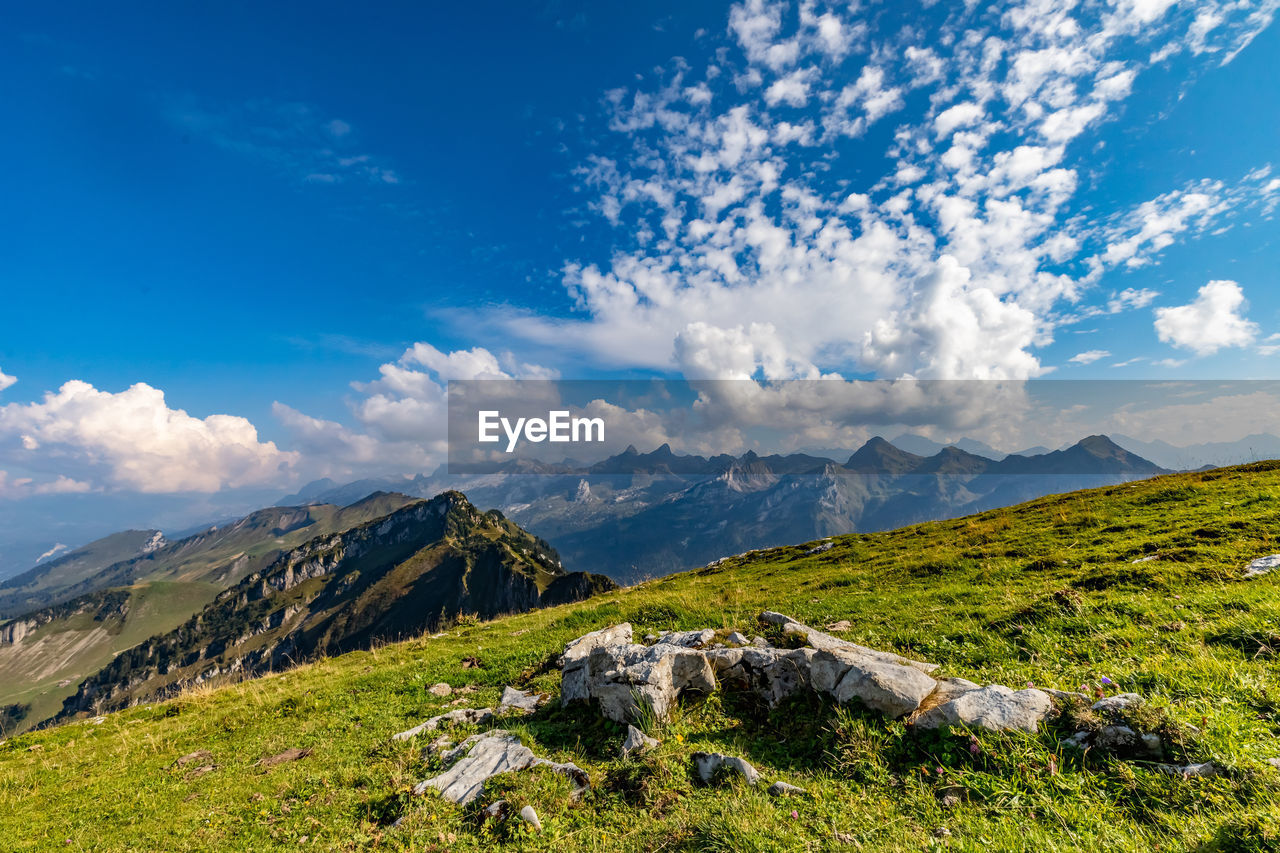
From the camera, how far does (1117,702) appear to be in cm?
725

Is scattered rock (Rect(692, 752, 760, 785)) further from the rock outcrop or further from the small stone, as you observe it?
the small stone

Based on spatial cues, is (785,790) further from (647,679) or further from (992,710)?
Answer: (647,679)

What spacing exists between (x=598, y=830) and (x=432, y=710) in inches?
374

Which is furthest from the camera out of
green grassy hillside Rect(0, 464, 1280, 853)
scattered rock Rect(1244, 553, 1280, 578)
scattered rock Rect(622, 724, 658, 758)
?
scattered rock Rect(1244, 553, 1280, 578)

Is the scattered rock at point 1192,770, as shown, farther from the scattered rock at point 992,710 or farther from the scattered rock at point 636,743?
the scattered rock at point 636,743

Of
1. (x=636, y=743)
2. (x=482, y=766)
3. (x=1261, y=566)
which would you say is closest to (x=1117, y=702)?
(x=636, y=743)

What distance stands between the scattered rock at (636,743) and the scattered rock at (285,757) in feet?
30.6

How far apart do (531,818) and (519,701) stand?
6171 mm

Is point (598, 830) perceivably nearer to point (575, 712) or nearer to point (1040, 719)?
point (575, 712)

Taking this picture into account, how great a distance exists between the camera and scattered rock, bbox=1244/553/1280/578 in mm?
13727

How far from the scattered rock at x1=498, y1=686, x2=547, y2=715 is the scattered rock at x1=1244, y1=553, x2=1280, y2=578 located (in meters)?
20.9

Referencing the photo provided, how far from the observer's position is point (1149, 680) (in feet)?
27.2

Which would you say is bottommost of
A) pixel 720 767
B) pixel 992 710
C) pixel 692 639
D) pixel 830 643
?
pixel 692 639

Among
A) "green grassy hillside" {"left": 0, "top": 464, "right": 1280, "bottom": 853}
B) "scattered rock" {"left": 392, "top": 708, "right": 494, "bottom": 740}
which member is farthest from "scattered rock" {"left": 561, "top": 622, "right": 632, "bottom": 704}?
"scattered rock" {"left": 392, "top": 708, "right": 494, "bottom": 740}
